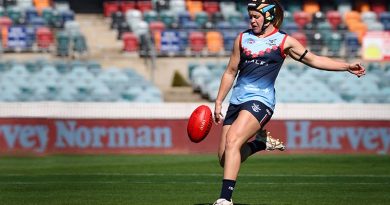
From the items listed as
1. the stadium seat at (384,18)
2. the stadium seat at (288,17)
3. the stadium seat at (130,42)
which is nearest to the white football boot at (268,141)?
the stadium seat at (130,42)

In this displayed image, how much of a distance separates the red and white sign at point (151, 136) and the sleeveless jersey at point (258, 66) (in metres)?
13.2

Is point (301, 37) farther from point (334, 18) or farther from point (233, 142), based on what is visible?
point (233, 142)

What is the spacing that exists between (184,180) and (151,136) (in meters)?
8.85

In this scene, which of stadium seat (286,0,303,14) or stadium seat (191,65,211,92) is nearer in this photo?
stadium seat (191,65,211,92)

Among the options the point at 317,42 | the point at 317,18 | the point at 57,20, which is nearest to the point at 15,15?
the point at 57,20

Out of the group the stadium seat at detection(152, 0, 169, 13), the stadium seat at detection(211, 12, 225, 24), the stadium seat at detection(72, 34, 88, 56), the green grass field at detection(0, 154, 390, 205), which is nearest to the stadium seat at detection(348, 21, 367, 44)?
the stadium seat at detection(211, 12, 225, 24)

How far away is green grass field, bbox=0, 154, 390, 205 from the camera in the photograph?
1317 cm

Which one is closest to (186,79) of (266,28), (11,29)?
(11,29)

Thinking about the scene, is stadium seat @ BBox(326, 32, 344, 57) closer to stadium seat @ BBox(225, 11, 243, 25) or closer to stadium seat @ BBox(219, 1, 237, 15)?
stadium seat @ BBox(225, 11, 243, 25)

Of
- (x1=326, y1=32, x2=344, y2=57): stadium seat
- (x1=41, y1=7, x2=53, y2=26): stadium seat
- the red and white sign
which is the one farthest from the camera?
(x1=41, y1=7, x2=53, y2=26): stadium seat

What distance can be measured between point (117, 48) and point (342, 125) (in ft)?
34.2

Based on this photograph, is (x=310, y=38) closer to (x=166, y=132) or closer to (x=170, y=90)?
(x=170, y=90)

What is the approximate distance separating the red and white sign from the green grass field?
131 centimetres

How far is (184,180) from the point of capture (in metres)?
16.2
